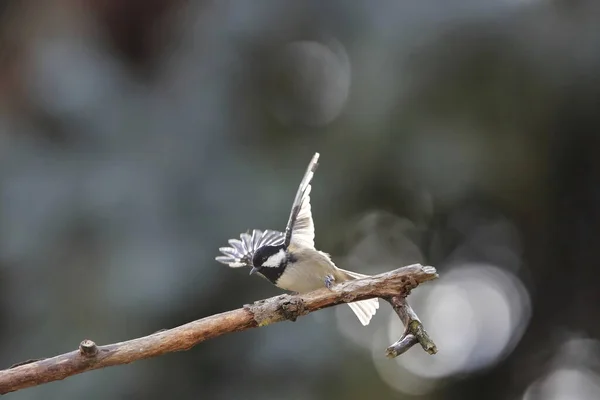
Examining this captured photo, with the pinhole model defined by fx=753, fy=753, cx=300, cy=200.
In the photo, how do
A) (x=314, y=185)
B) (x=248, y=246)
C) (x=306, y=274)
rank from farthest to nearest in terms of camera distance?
(x=314, y=185)
(x=248, y=246)
(x=306, y=274)

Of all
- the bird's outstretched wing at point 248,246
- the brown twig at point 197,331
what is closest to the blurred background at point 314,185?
the bird's outstretched wing at point 248,246

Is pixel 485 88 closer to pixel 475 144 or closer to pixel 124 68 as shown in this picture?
pixel 475 144

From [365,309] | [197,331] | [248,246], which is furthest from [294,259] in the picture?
[197,331]

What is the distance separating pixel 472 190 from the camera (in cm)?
415

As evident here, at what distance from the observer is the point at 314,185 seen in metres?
4.08

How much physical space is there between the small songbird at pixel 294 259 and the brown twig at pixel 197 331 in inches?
12.8

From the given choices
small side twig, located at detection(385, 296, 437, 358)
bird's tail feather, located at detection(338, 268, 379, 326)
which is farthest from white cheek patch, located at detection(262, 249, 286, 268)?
small side twig, located at detection(385, 296, 437, 358)

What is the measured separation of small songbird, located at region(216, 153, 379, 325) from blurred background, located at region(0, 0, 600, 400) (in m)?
1.50

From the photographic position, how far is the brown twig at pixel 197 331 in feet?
5.36

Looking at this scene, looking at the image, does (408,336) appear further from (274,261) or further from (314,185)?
(314,185)

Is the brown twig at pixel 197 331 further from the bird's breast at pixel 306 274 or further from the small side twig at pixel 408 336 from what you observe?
the bird's breast at pixel 306 274

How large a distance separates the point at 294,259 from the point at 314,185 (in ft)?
5.88

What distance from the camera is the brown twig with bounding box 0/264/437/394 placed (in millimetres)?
1633

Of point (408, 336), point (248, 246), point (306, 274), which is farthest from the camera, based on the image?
point (248, 246)
